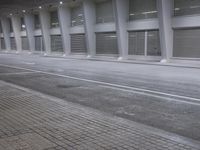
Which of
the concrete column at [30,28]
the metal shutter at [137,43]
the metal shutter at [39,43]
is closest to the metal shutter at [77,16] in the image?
the metal shutter at [137,43]

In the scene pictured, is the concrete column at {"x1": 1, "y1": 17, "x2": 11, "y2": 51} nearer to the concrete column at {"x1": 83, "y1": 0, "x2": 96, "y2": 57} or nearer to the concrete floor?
the concrete column at {"x1": 83, "y1": 0, "x2": 96, "y2": 57}

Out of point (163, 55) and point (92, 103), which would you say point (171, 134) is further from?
point (163, 55)

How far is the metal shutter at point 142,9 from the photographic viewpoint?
28609 millimetres

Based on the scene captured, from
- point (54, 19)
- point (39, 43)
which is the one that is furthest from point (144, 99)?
point (39, 43)

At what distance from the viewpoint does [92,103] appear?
31.7ft

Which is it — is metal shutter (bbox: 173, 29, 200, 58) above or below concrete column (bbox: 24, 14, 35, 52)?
below

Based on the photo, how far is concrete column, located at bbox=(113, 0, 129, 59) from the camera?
30.0 meters

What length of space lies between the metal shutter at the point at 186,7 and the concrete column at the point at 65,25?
55.8 feet

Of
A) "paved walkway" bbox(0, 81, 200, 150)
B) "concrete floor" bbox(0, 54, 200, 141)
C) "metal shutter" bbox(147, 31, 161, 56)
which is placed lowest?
"concrete floor" bbox(0, 54, 200, 141)

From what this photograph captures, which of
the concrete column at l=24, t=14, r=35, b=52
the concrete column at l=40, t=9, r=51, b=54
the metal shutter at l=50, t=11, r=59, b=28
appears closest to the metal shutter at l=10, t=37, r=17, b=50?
the concrete column at l=24, t=14, r=35, b=52

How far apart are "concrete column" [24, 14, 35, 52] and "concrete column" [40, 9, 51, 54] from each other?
5976mm

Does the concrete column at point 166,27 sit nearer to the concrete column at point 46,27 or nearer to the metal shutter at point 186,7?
the metal shutter at point 186,7

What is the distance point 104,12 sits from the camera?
34562 mm

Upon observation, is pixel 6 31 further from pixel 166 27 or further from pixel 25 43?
pixel 166 27
